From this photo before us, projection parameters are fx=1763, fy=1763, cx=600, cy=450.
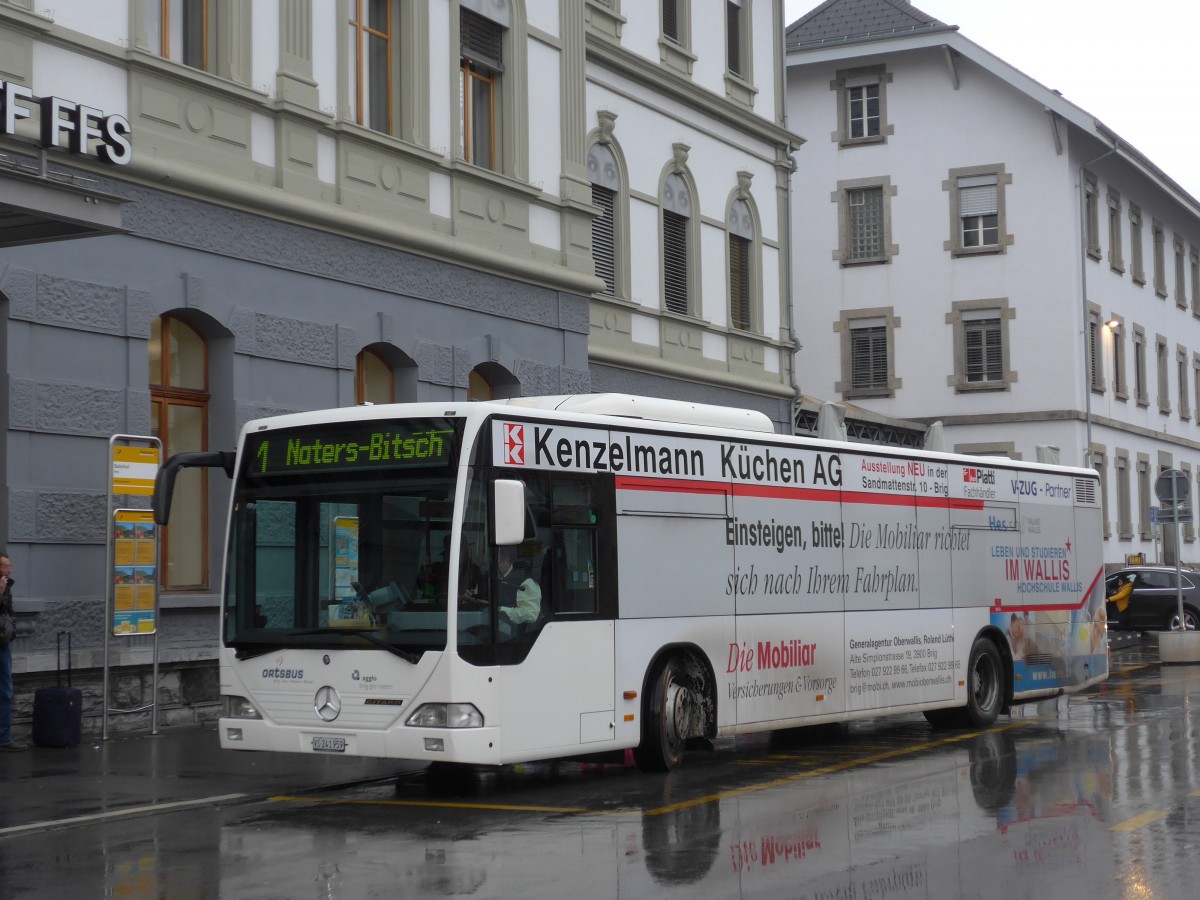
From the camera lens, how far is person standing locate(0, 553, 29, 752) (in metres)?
14.8

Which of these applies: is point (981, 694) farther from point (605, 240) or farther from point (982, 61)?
point (982, 61)

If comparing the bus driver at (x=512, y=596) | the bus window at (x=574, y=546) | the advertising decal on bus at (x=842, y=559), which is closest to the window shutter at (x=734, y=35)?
the advertising decal on bus at (x=842, y=559)

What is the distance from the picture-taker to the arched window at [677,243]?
91.9ft

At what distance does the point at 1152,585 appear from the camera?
37594 millimetres

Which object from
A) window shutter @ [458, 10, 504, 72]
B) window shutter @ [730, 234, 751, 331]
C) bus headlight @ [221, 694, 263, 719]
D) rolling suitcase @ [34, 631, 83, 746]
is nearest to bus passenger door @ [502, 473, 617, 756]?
bus headlight @ [221, 694, 263, 719]

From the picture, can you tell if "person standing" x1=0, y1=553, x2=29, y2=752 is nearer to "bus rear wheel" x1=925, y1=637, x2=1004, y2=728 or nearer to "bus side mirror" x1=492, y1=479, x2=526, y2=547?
"bus side mirror" x1=492, y1=479, x2=526, y2=547

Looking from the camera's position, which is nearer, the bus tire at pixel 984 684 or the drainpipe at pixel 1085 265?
the bus tire at pixel 984 684

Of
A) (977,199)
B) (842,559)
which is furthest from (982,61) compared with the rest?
(842,559)

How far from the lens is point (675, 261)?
93.1ft

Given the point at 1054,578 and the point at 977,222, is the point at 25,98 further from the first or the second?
the point at 977,222

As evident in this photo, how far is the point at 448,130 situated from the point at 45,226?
820 centimetres

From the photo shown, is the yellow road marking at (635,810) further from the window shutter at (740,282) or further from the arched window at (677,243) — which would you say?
the window shutter at (740,282)

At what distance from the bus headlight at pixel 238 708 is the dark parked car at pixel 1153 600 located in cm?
2795

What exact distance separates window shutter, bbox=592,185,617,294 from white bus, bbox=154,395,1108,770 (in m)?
10.2
